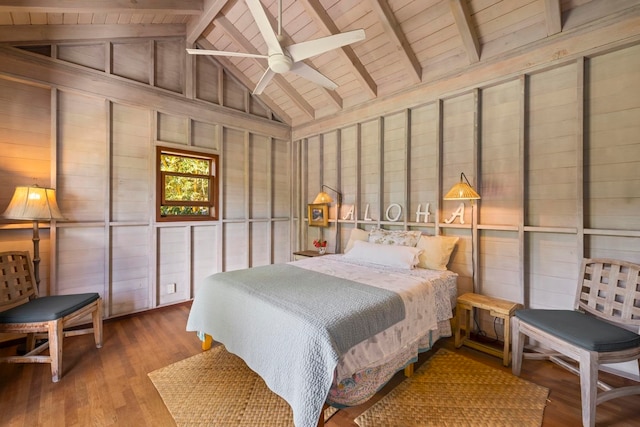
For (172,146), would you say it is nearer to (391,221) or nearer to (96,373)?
(96,373)

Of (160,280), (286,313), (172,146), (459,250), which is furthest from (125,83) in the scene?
(459,250)

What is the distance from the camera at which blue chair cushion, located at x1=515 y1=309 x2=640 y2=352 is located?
177 cm

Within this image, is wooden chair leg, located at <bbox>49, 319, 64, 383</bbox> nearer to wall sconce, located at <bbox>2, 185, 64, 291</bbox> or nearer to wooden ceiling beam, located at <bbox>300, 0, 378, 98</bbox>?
wall sconce, located at <bbox>2, 185, 64, 291</bbox>

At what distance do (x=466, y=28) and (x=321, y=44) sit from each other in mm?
1672

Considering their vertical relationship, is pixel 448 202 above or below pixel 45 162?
below

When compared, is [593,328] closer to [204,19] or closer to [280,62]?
[280,62]

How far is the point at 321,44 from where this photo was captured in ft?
7.33

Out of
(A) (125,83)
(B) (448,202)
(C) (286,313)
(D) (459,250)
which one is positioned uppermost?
(A) (125,83)

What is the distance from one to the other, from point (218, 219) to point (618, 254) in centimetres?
463

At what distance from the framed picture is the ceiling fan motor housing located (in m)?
2.56

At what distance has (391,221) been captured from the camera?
3.85m

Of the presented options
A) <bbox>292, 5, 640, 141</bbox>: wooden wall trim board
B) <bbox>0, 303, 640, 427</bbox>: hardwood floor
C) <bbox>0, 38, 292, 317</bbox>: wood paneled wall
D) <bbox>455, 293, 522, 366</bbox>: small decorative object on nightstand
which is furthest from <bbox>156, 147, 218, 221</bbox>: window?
<bbox>455, 293, 522, 366</bbox>: small decorative object on nightstand

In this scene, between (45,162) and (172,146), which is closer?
(45,162)

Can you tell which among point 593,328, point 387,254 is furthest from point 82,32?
point 593,328
